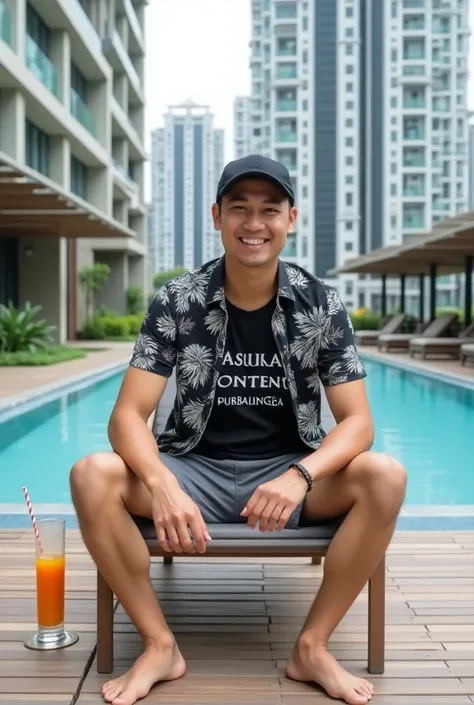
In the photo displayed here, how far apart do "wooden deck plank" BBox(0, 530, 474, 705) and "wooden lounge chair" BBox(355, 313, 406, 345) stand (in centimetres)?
1870

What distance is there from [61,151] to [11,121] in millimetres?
4556

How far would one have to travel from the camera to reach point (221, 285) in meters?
2.61

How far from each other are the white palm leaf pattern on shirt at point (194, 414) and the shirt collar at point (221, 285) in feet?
1.03

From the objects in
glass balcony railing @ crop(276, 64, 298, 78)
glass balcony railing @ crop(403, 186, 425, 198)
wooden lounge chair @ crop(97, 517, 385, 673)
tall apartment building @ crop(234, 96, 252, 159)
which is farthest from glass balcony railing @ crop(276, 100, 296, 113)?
wooden lounge chair @ crop(97, 517, 385, 673)

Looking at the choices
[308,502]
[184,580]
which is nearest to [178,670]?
[308,502]

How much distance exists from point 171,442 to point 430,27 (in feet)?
239

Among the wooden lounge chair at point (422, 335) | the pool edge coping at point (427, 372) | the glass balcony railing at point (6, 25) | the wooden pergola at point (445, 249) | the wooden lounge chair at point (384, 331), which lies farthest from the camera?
the wooden lounge chair at point (384, 331)

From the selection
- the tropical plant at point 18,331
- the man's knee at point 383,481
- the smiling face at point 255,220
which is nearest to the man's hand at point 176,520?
the man's knee at point 383,481

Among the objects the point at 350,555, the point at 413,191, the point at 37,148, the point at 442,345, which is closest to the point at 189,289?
the point at 350,555

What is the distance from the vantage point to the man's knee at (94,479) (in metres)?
2.23

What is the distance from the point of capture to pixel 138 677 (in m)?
2.24

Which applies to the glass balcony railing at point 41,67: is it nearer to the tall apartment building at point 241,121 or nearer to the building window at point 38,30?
the building window at point 38,30

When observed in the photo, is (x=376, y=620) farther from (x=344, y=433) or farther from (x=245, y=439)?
(x=245, y=439)

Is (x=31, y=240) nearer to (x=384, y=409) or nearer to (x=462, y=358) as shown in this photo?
(x=462, y=358)
